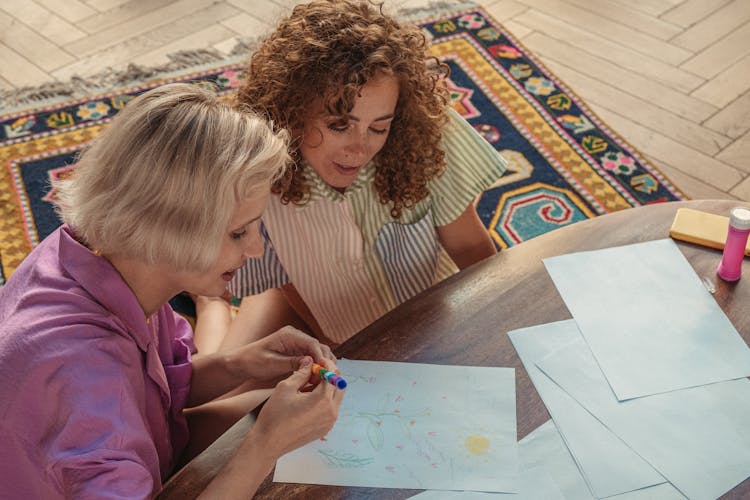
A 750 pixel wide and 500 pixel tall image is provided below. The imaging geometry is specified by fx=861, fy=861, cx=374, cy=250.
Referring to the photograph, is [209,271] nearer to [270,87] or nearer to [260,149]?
[260,149]

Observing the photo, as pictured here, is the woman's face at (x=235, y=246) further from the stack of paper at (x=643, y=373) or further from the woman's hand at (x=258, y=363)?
the stack of paper at (x=643, y=373)

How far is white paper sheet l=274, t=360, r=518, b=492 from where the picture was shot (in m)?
1.22

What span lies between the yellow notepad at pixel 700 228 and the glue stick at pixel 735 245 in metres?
0.04

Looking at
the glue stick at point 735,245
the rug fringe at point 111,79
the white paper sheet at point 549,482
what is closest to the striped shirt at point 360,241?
the glue stick at point 735,245

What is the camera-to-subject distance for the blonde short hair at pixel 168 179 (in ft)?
3.96

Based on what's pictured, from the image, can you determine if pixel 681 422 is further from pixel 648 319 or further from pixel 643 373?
pixel 648 319

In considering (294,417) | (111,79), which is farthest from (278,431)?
(111,79)

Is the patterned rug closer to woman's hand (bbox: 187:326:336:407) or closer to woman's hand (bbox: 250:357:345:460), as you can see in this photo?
woman's hand (bbox: 187:326:336:407)

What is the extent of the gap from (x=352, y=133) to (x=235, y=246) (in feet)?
1.32

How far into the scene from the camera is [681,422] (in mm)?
1283

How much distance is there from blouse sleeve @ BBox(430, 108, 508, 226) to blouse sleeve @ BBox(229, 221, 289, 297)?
367 mm

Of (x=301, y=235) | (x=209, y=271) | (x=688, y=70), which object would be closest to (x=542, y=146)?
(x=688, y=70)

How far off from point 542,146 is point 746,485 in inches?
73.4

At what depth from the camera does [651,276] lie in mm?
1506
